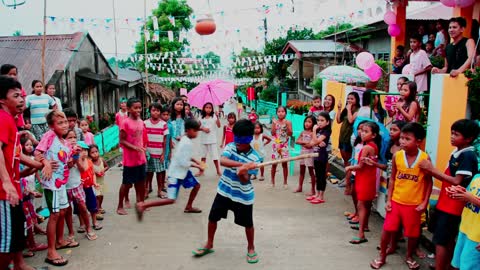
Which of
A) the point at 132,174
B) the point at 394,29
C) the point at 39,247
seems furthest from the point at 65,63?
the point at 39,247

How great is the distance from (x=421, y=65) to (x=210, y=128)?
410cm

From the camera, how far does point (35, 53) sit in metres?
15.6

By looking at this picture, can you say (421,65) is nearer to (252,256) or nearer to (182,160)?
(182,160)

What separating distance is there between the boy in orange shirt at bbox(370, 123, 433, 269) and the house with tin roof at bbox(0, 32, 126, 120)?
12341 mm

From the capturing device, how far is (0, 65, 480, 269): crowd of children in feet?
11.7

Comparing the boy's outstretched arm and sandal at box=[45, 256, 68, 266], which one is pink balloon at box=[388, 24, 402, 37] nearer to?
the boy's outstretched arm

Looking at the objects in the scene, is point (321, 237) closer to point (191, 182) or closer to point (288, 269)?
point (288, 269)

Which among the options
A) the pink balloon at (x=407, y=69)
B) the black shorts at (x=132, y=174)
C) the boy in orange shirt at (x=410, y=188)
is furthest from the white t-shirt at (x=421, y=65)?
the black shorts at (x=132, y=174)

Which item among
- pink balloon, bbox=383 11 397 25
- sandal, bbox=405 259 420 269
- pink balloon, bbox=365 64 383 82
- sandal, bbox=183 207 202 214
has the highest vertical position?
pink balloon, bbox=383 11 397 25

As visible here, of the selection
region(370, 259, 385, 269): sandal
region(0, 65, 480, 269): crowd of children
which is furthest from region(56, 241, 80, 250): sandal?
region(370, 259, 385, 269): sandal

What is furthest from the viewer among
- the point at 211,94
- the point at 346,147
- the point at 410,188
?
the point at 211,94

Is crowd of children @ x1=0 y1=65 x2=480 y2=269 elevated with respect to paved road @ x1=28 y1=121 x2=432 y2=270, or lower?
elevated

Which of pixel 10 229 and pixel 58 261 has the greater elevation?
pixel 10 229

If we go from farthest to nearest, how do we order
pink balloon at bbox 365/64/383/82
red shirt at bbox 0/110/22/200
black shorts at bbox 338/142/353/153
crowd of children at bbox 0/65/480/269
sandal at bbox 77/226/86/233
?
pink balloon at bbox 365/64/383/82
black shorts at bbox 338/142/353/153
sandal at bbox 77/226/86/233
crowd of children at bbox 0/65/480/269
red shirt at bbox 0/110/22/200
